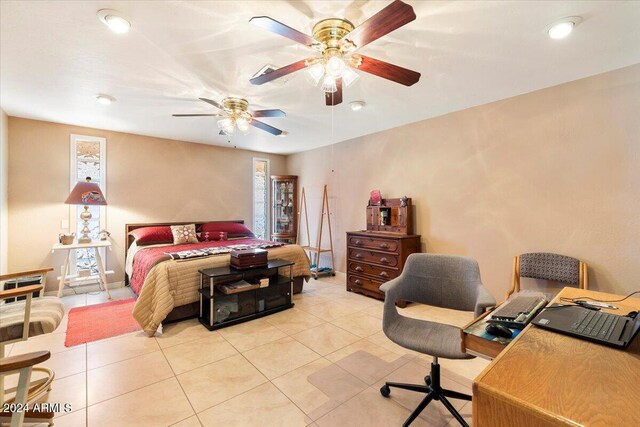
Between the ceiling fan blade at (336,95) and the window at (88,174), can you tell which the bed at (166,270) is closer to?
the window at (88,174)

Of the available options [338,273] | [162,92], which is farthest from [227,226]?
[162,92]

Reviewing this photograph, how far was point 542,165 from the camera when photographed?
284 centimetres

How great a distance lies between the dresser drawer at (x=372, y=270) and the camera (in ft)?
12.2

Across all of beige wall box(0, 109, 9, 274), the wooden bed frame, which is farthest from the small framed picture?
beige wall box(0, 109, 9, 274)

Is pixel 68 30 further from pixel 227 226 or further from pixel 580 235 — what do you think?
pixel 580 235

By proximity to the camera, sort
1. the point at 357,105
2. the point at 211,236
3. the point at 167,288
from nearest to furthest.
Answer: the point at 167,288 < the point at 357,105 < the point at 211,236

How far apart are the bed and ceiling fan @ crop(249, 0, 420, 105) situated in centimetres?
210

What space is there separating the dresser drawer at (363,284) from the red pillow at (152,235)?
2.88 m

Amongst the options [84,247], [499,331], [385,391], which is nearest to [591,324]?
[499,331]

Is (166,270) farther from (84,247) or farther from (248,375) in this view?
(84,247)

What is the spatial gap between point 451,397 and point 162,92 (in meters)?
3.65

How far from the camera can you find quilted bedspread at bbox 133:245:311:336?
2748 mm

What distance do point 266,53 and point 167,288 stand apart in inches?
95.0

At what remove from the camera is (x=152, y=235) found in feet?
13.8
